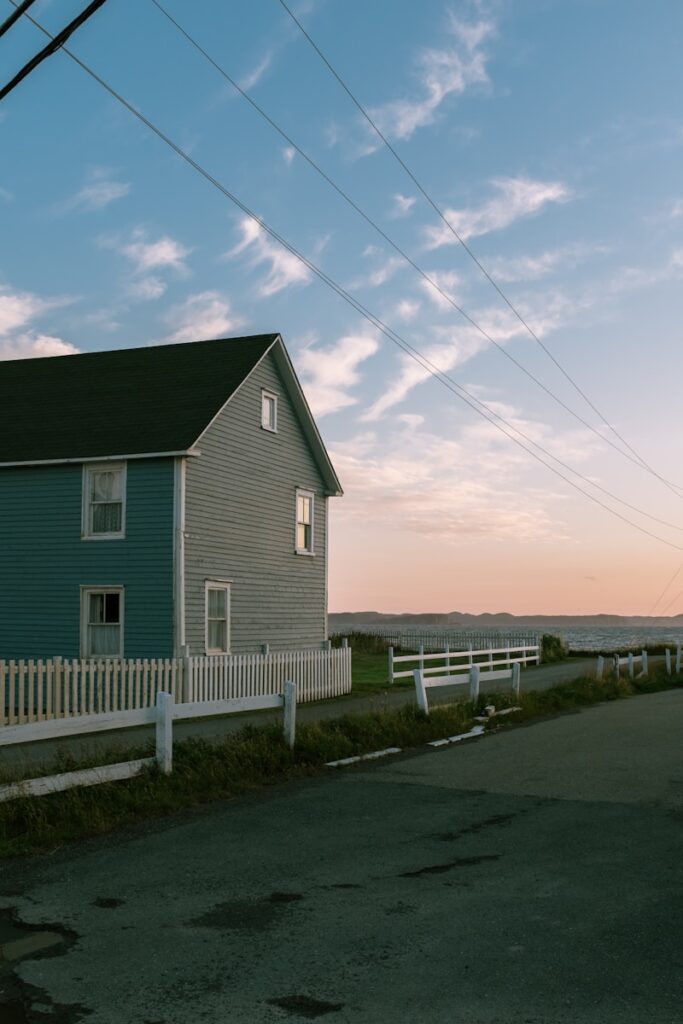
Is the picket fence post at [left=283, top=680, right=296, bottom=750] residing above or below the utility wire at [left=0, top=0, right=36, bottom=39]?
below

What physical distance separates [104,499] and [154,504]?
59.9 inches

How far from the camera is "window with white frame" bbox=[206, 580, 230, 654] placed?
26.0 m

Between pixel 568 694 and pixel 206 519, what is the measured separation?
380 inches

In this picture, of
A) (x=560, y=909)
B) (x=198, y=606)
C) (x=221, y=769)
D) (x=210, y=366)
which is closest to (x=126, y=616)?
(x=198, y=606)

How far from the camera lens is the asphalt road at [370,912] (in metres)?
5.15

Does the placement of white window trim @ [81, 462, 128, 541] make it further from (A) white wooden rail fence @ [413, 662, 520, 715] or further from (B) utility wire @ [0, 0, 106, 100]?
(B) utility wire @ [0, 0, 106, 100]

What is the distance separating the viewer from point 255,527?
28.2 meters

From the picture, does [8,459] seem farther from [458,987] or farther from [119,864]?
[458,987]

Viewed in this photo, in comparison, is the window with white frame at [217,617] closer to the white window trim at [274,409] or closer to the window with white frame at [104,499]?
the window with white frame at [104,499]

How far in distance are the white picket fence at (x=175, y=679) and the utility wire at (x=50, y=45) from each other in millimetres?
9386

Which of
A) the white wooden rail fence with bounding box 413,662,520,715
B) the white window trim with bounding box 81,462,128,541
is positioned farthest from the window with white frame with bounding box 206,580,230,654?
the white wooden rail fence with bounding box 413,662,520,715

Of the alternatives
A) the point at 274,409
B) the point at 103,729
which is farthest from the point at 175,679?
the point at 274,409

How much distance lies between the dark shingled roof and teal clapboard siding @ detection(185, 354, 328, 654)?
589 mm

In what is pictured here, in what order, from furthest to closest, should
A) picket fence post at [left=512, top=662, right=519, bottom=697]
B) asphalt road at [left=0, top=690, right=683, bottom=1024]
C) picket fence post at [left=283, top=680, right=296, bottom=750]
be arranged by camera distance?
1. picket fence post at [left=512, top=662, right=519, bottom=697]
2. picket fence post at [left=283, top=680, right=296, bottom=750]
3. asphalt road at [left=0, top=690, right=683, bottom=1024]
